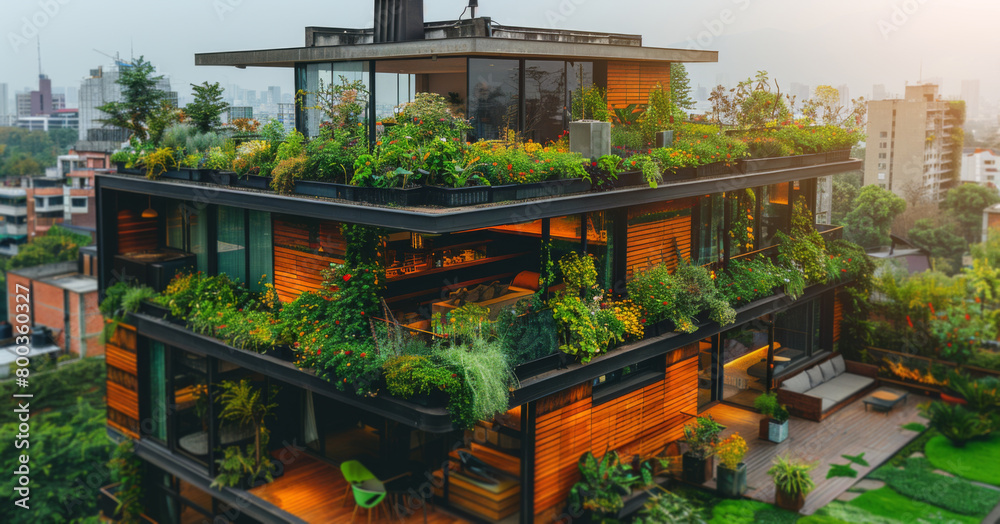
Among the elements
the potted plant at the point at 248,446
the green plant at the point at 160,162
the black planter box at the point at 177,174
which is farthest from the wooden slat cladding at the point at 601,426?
the green plant at the point at 160,162

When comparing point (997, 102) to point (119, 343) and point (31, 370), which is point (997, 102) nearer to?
point (119, 343)

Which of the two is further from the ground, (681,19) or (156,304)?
(681,19)

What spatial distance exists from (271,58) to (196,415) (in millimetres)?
7380

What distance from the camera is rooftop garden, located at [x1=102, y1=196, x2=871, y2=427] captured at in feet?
33.5

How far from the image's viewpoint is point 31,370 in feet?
72.3

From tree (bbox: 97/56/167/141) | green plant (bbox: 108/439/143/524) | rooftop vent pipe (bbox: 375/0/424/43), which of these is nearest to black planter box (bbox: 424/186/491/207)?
rooftop vent pipe (bbox: 375/0/424/43)

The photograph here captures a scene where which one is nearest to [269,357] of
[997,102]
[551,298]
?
[551,298]

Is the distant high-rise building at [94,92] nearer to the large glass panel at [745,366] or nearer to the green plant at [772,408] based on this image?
the large glass panel at [745,366]

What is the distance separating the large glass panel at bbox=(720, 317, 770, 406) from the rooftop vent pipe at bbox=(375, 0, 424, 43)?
9.90 m

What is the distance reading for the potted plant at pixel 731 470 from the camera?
13.2 metres

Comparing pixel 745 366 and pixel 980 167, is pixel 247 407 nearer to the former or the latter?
pixel 745 366

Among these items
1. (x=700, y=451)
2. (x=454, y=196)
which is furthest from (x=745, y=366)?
(x=454, y=196)

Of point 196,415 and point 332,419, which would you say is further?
point 196,415

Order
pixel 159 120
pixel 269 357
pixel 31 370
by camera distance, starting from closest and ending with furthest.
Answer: pixel 269 357 → pixel 159 120 → pixel 31 370
